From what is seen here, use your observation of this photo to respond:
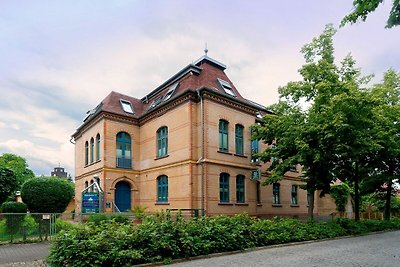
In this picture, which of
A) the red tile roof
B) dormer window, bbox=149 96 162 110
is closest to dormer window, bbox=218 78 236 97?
the red tile roof

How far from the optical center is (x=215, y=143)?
19.8 metres

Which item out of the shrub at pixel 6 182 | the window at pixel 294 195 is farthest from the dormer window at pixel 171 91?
the window at pixel 294 195

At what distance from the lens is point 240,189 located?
21.1 m

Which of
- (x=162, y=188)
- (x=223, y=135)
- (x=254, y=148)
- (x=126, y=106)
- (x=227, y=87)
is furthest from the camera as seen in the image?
(x=126, y=106)

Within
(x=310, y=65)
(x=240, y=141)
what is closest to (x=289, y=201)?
(x=240, y=141)

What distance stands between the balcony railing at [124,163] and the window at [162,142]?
2.70 m

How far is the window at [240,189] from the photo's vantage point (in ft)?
68.5

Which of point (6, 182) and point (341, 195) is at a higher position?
point (6, 182)

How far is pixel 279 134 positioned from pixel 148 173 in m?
9.42

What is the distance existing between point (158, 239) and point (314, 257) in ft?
15.4

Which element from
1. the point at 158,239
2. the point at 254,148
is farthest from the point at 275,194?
the point at 158,239

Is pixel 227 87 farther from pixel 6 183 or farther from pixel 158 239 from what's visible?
pixel 6 183

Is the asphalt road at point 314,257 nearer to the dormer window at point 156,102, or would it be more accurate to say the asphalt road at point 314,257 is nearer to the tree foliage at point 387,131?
the tree foliage at point 387,131

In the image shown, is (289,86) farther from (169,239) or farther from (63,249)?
(63,249)
